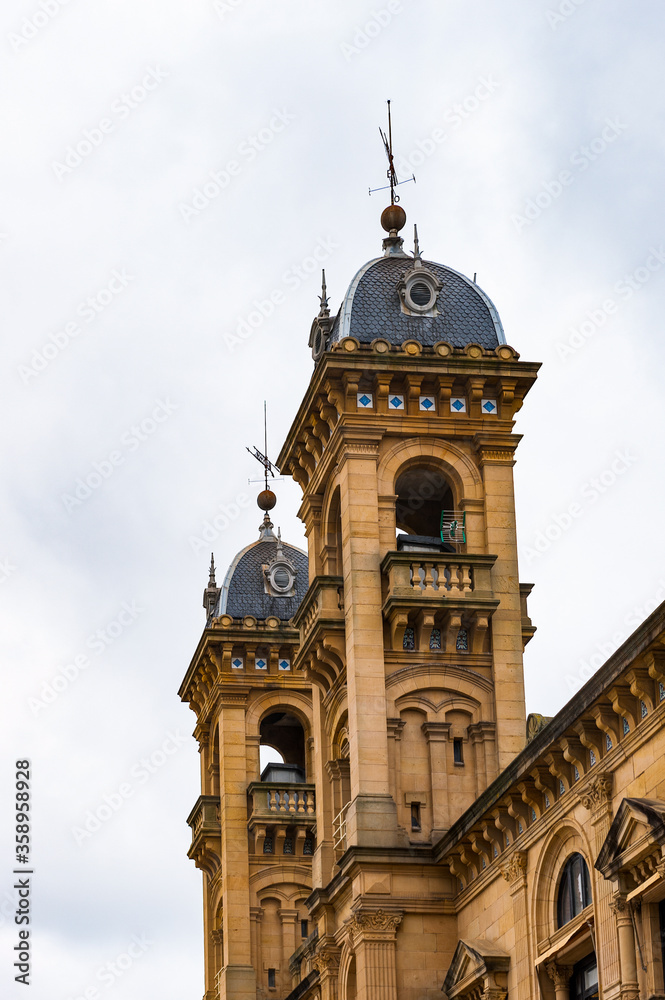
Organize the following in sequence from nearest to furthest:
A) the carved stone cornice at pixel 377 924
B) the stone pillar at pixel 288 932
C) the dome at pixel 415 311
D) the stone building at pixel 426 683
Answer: the stone building at pixel 426 683 → the carved stone cornice at pixel 377 924 → the dome at pixel 415 311 → the stone pillar at pixel 288 932

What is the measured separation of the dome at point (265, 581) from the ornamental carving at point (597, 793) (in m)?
35.1

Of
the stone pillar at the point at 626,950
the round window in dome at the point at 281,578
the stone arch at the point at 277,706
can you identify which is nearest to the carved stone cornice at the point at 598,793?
the stone pillar at the point at 626,950

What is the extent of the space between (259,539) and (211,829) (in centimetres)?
1142

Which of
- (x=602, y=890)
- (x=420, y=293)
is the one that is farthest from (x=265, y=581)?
(x=602, y=890)

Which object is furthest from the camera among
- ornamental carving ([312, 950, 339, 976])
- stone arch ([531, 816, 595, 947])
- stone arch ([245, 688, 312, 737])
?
stone arch ([245, 688, 312, 737])

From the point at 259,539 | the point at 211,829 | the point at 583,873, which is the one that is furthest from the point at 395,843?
the point at 259,539

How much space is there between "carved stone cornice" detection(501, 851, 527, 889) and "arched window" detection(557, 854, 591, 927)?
1.63 m

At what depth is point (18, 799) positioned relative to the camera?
197ft

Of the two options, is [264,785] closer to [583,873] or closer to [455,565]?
[455,565]

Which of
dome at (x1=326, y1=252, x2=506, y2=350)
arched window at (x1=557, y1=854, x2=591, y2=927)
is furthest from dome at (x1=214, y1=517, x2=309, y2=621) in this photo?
arched window at (x1=557, y1=854, x2=591, y2=927)

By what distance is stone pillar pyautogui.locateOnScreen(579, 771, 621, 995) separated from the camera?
109ft

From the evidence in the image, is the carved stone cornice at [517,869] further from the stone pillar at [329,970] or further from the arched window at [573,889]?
the stone pillar at [329,970]

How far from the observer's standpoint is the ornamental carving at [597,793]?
3441cm

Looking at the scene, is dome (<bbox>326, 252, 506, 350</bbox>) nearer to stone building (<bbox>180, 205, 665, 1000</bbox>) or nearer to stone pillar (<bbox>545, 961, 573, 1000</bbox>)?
stone building (<bbox>180, 205, 665, 1000</bbox>)
